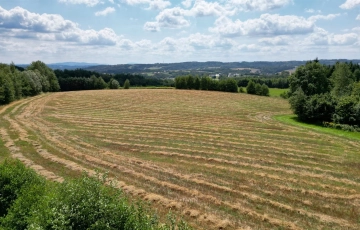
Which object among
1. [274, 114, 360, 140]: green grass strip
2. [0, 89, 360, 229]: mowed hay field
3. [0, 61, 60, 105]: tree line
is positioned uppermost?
[0, 61, 60, 105]: tree line

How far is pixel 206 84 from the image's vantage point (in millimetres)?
108375

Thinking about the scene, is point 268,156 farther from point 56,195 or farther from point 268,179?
point 56,195

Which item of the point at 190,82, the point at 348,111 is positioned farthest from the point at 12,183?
the point at 190,82

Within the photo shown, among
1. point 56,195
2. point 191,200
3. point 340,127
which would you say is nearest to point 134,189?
point 191,200

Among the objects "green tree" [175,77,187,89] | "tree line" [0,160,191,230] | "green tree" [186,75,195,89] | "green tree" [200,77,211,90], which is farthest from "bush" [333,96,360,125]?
"green tree" [175,77,187,89]

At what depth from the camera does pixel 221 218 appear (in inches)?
554

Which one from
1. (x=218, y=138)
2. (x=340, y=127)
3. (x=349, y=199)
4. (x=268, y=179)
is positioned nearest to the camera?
(x=349, y=199)

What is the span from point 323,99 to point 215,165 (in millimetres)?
29775

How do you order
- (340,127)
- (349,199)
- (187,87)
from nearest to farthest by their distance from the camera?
(349,199)
(340,127)
(187,87)

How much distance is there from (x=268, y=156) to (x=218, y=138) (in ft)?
25.9

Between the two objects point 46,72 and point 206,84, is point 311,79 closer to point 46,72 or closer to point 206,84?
point 206,84

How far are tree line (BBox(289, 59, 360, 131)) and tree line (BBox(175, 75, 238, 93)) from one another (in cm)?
4376

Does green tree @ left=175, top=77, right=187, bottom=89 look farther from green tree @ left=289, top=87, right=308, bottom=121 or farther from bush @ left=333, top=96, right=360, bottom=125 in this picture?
bush @ left=333, top=96, right=360, bottom=125

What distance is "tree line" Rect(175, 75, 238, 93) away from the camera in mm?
105062
